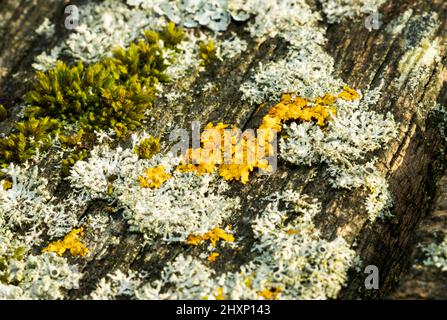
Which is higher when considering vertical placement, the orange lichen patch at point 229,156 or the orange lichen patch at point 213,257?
the orange lichen patch at point 229,156

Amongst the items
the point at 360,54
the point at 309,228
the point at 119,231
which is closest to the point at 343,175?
the point at 309,228

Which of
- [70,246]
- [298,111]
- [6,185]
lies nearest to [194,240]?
[70,246]

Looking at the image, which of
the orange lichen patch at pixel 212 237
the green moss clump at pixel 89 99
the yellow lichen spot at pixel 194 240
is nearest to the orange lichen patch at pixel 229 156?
the orange lichen patch at pixel 212 237

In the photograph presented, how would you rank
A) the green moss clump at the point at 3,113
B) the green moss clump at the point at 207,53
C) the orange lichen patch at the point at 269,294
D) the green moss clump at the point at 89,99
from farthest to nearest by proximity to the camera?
1. the green moss clump at the point at 207,53
2. the green moss clump at the point at 3,113
3. the green moss clump at the point at 89,99
4. the orange lichen patch at the point at 269,294

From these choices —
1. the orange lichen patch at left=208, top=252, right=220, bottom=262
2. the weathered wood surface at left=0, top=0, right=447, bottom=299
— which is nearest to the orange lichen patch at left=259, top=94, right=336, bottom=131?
the weathered wood surface at left=0, top=0, right=447, bottom=299

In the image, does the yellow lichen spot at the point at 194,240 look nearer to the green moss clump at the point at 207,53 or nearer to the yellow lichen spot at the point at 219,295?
the yellow lichen spot at the point at 219,295
